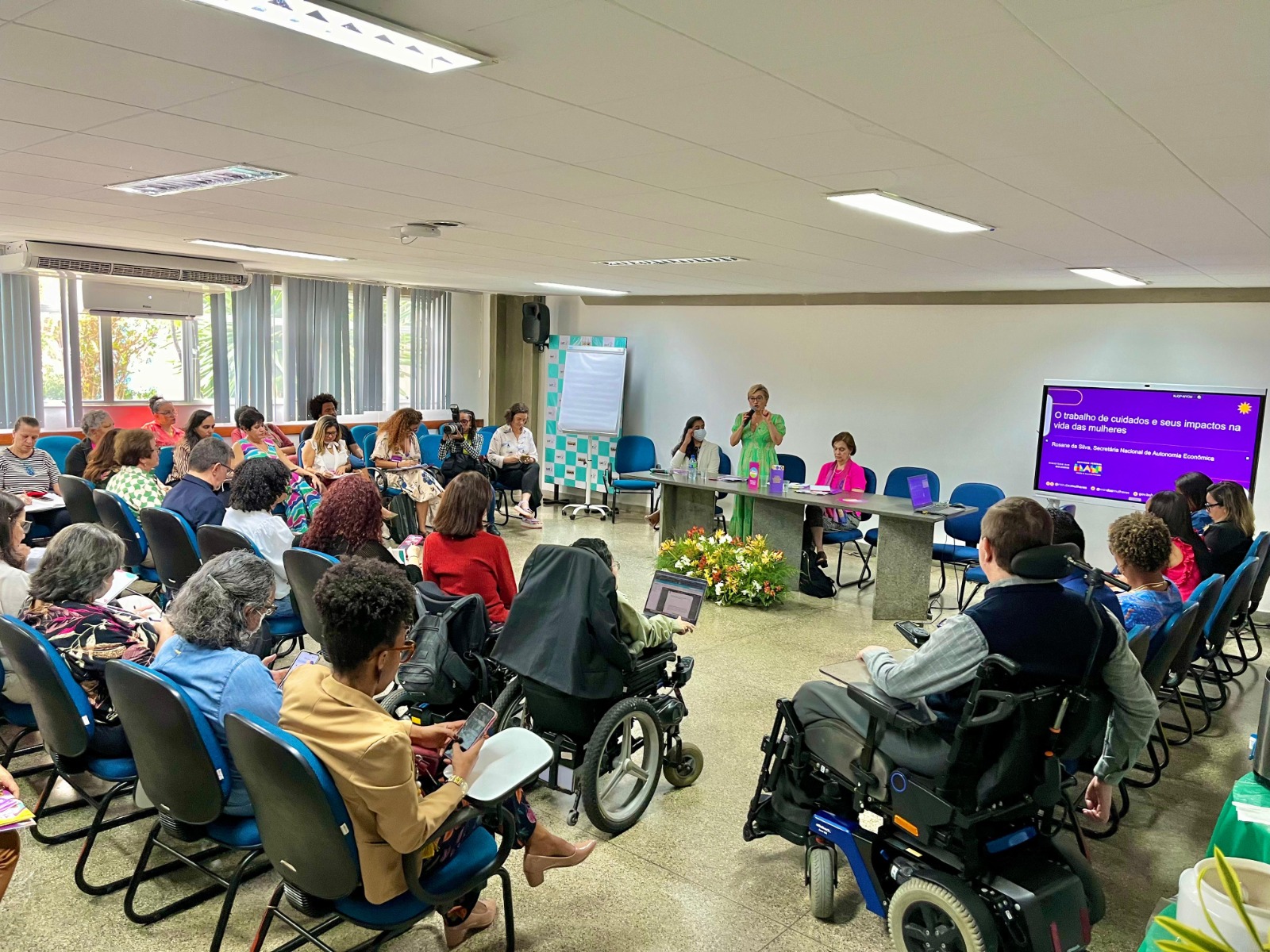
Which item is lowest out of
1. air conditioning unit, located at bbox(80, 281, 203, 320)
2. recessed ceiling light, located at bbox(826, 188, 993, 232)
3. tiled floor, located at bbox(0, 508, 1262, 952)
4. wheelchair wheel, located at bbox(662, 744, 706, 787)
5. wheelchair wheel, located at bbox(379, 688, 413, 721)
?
tiled floor, located at bbox(0, 508, 1262, 952)

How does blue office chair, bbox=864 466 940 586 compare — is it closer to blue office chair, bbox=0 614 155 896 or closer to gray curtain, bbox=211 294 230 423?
blue office chair, bbox=0 614 155 896

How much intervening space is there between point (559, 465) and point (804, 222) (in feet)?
23.0

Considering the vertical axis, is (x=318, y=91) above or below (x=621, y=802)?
above

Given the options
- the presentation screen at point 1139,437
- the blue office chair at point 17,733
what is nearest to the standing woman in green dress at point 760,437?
the presentation screen at point 1139,437

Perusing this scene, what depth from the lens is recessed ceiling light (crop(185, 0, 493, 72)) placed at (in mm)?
1825

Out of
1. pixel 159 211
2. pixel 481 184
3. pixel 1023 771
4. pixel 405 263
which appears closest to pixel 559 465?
pixel 405 263

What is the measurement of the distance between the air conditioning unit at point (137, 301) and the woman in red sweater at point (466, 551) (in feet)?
21.1

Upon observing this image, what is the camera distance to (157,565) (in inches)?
186

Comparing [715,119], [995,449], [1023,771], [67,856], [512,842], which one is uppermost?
[715,119]

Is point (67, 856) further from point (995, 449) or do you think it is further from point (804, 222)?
point (995, 449)

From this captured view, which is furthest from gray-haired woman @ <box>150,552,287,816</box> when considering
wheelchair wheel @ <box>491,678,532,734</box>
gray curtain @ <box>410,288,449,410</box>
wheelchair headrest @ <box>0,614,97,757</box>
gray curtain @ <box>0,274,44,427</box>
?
gray curtain @ <box>410,288,449,410</box>

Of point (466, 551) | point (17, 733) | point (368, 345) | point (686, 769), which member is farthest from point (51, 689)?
point (368, 345)

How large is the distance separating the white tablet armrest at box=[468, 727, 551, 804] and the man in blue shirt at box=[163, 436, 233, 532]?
292 cm

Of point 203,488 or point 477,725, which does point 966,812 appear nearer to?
point 477,725
